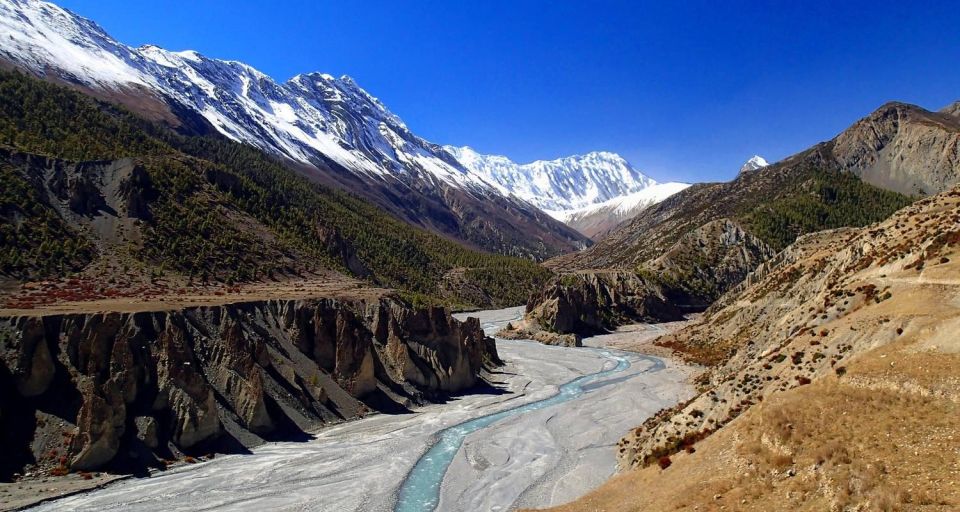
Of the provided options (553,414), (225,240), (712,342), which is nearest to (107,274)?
(225,240)

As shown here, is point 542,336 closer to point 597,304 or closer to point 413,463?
point 597,304

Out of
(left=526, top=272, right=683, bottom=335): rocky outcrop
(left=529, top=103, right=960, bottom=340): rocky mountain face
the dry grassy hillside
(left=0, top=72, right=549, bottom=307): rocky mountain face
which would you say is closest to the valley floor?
the dry grassy hillside

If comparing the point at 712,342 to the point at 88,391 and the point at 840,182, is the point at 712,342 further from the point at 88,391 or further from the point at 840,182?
the point at 840,182

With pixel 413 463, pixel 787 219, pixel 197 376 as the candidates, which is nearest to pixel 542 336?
pixel 413 463

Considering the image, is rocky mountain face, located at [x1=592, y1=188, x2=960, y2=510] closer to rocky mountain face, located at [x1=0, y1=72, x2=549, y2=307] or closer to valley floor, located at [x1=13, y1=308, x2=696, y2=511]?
valley floor, located at [x1=13, y1=308, x2=696, y2=511]

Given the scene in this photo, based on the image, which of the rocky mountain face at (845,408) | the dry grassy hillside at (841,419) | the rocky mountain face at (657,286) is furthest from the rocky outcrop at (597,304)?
the dry grassy hillside at (841,419)

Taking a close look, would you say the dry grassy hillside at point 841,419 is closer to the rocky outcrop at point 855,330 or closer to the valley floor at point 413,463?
the rocky outcrop at point 855,330
